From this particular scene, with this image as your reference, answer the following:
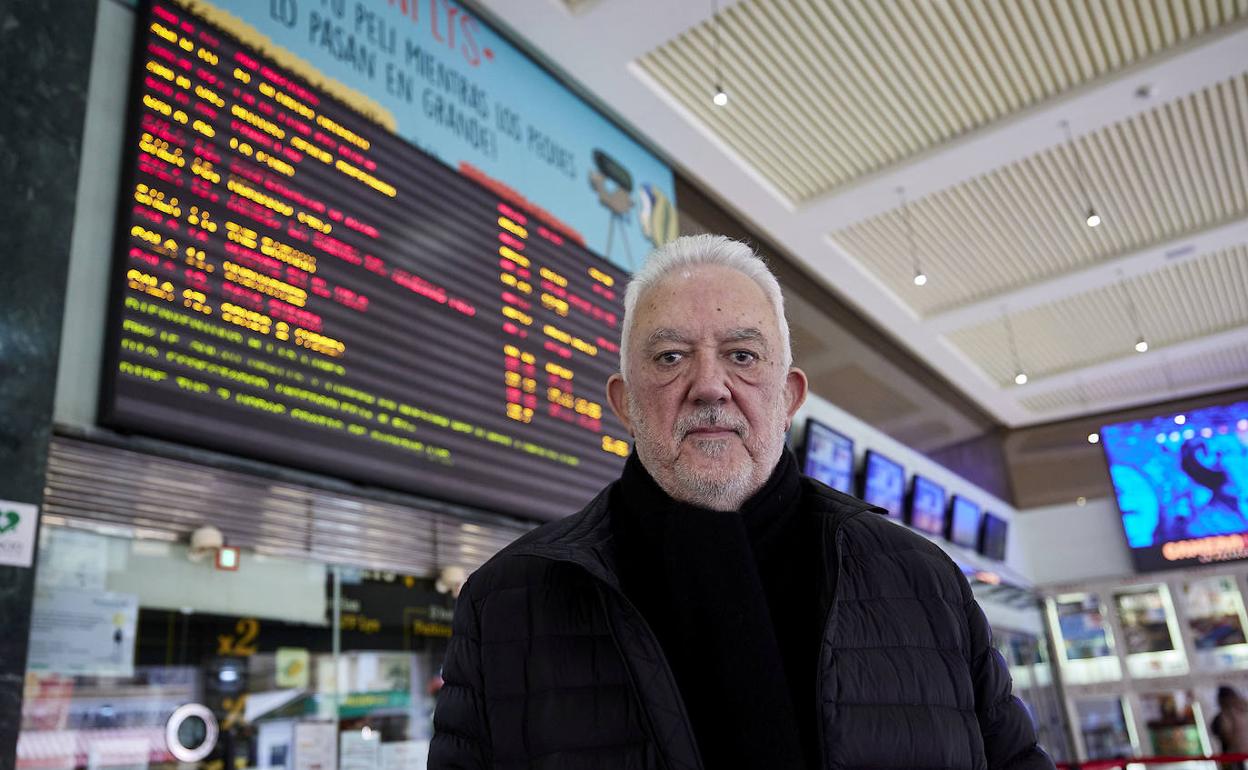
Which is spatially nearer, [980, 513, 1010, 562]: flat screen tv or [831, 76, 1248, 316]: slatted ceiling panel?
[831, 76, 1248, 316]: slatted ceiling panel

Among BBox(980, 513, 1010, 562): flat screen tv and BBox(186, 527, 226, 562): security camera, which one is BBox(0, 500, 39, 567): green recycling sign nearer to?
BBox(186, 527, 226, 562): security camera

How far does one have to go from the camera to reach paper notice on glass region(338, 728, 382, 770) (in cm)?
333

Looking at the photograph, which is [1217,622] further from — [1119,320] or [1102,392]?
[1119,320]

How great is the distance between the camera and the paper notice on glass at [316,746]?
3.20 metres

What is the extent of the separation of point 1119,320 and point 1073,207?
2.79m

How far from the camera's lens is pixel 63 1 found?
287 centimetres

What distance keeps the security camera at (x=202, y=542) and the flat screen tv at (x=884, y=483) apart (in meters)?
5.89

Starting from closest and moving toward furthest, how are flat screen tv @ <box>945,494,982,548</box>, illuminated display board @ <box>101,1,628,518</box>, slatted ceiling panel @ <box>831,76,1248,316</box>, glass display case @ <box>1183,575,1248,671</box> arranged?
1. illuminated display board @ <box>101,1,628,518</box>
2. slatted ceiling panel @ <box>831,76,1248,316</box>
3. flat screen tv @ <box>945,494,982,548</box>
4. glass display case @ <box>1183,575,1248,671</box>

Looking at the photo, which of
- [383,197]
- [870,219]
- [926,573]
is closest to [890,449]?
[870,219]

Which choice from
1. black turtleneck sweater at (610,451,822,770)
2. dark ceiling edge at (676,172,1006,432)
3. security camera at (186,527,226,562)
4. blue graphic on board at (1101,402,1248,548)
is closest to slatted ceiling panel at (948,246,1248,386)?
dark ceiling edge at (676,172,1006,432)

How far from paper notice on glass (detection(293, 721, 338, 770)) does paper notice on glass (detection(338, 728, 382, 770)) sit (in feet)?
0.10

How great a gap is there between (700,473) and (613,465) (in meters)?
3.27

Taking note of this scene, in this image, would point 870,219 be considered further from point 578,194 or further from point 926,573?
point 926,573

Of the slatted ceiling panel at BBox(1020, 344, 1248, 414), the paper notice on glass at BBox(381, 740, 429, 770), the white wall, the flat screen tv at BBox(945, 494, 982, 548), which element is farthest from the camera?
the white wall
